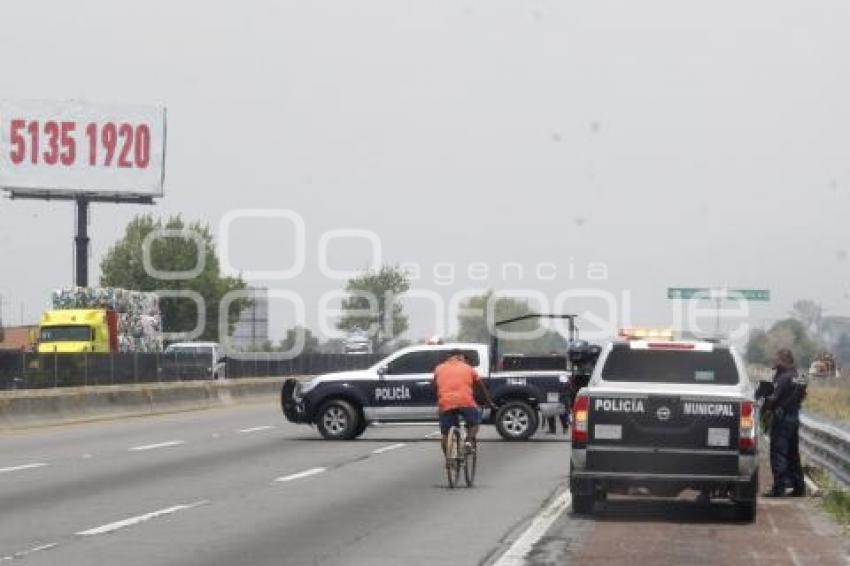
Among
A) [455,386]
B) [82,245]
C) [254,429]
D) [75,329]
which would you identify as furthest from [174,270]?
[455,386]

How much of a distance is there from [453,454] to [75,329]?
3397 cm

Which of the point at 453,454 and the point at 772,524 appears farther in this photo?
the point at 453,454

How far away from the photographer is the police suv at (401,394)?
31.0 metres

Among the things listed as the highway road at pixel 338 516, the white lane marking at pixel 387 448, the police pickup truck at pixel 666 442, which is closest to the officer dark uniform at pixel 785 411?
the highway road at pixel 338 516

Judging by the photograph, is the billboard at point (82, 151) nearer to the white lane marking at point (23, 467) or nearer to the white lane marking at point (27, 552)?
the white lane marking at point (23, 467)

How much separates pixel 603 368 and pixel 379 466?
754cm

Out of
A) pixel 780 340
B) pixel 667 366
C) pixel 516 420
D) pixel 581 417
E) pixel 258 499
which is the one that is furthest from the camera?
pixel 780 340

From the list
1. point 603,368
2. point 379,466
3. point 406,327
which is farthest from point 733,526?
point 406,327

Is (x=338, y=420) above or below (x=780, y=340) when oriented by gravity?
below

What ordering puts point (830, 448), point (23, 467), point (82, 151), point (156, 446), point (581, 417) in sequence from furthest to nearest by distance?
point (82, 151) → point (156, 446) → point (23, 467) → point (830, 448) → point (581, 417)

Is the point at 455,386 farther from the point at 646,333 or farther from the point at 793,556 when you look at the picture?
the point at 793,556

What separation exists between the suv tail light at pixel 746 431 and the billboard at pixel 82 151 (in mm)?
67853

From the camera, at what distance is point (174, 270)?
4624 inches

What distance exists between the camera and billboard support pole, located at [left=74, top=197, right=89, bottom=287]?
83.9m
